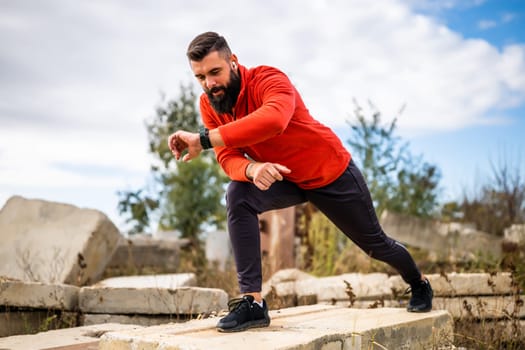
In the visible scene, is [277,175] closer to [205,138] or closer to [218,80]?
[205,138]

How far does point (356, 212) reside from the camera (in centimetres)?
392

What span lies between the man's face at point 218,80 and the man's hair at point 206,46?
0.02 m

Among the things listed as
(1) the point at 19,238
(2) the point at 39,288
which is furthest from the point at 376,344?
(1) the point at 19,238

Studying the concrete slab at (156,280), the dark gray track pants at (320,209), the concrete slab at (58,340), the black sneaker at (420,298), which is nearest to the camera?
the dark gray track pants at (320,209)


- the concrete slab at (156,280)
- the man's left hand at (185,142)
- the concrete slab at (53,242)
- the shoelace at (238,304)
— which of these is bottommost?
the shoelace at (238,304)

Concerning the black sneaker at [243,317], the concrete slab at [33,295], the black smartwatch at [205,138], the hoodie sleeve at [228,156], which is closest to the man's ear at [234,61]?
the hoodie sleeve at [228,156]

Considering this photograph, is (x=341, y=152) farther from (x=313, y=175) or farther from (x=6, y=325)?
(x=6, y=325)

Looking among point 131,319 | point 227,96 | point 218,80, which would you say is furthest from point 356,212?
point 131,319

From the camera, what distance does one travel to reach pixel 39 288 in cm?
508

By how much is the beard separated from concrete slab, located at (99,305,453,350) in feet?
4.15

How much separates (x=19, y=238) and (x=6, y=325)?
2021 mm

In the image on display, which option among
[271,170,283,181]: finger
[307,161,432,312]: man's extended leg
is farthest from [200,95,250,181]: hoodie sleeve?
[307,161,432,312]: man's extended leg

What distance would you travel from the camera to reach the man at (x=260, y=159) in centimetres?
329

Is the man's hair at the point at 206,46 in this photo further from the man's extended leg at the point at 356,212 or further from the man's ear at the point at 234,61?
the man's extended leg at the point at 356,212
